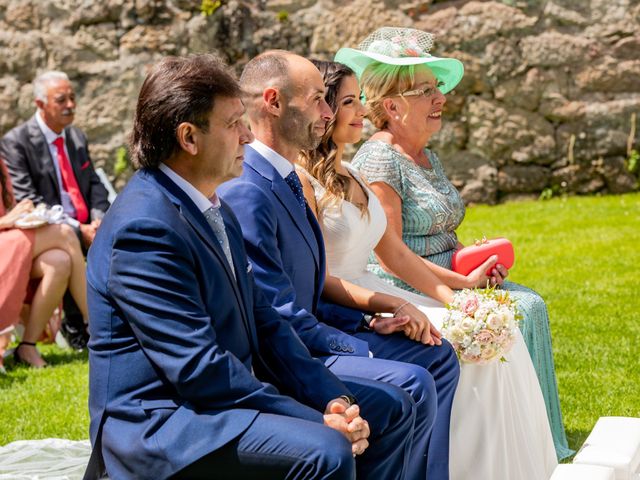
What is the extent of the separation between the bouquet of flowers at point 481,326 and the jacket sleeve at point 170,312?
1.45 metres

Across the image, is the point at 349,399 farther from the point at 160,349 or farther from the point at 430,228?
the point at 430,228

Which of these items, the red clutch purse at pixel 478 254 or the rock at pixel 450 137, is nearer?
the red clutch purse at pixel 478 254

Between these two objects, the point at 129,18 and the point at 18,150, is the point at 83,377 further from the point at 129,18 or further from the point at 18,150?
the point at 129,18

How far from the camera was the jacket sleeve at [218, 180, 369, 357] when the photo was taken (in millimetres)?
3707

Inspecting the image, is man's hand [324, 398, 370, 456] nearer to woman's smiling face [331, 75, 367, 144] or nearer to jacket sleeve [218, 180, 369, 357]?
jacket sleeve [218, 180, 369, 357]

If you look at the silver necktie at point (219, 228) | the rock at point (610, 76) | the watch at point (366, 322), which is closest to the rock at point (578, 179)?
the rock at point (610, 76)

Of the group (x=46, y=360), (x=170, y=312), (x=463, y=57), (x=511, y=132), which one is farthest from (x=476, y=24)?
(x=170, y=312)

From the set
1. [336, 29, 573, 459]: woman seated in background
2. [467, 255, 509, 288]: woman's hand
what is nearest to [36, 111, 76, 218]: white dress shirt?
[336, 29, 573, 459]: woman seated in background

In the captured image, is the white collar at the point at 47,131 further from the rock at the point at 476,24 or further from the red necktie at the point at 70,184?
the rock at the point at 476,24

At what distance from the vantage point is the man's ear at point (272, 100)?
13.0ft

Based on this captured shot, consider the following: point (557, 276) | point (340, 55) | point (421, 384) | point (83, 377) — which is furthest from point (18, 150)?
point (421, 384)

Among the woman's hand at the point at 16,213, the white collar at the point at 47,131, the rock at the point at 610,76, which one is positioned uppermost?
the white collar at the point at 47,131

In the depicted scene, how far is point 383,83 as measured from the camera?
16.9 feet

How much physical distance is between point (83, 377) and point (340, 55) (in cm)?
275
